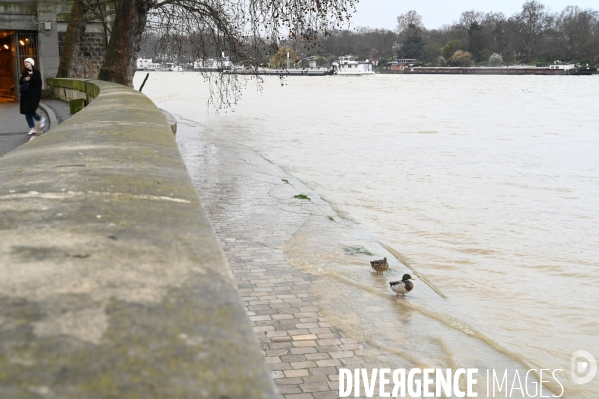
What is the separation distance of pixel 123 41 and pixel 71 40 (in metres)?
8.31

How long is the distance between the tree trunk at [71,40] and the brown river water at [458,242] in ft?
18.9

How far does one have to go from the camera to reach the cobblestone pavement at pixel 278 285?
5309mm

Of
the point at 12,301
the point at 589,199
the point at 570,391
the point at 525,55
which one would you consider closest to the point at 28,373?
the point at 12,301

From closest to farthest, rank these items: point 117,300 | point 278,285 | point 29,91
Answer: point 117,300 → point 278,285 → point 29,91

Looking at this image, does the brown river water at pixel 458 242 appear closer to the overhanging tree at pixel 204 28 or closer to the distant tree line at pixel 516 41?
the overhanging tree at pixel 204 28

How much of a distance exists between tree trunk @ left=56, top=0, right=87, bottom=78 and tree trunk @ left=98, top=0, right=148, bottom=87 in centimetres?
767

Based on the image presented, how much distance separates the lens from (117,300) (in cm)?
171

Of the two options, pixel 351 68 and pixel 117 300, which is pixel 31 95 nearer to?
pixel 117 300

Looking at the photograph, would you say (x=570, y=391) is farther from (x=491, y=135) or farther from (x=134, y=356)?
(x=491, y=135)

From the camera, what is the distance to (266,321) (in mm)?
6293

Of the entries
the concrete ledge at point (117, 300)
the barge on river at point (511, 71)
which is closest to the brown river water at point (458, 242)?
the concrete ledge at point (117, 300)

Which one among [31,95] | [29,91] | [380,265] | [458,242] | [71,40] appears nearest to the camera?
[380,265]

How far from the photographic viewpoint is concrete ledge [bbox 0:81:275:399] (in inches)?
53.7

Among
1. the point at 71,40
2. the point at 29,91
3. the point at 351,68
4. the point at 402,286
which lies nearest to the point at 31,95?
the point at 29,91
